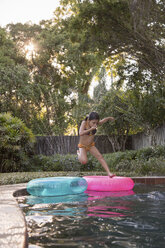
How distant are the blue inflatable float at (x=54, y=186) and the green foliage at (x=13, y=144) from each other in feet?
22.3

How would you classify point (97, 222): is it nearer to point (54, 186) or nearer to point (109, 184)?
point (54, 186)

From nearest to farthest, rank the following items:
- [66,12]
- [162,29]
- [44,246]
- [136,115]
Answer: [44,246] → [162,29] → [66,12] → [136,115]

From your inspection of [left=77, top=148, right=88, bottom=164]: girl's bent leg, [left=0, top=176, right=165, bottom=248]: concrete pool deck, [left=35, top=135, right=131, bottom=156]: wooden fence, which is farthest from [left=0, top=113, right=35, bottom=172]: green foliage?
[left=0, top=176, right=165, bottom=248]: concrete pool deck

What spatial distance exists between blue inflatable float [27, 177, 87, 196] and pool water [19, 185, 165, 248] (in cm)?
23

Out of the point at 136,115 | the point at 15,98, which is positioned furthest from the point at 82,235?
the point at 15,98

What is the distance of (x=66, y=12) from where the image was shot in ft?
39.2

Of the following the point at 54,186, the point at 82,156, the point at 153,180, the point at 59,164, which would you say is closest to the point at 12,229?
the point at 54,186

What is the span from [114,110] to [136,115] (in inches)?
108

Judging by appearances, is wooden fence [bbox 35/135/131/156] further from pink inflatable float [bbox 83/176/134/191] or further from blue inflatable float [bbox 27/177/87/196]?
blue inflatable float [bbox 27/177/87/196]

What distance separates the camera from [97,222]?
3191 millimetres

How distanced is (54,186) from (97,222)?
224 centimetres

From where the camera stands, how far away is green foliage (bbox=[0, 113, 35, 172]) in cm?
1197

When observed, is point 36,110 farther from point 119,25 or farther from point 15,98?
point 119,25

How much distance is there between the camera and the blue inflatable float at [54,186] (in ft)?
17.3
